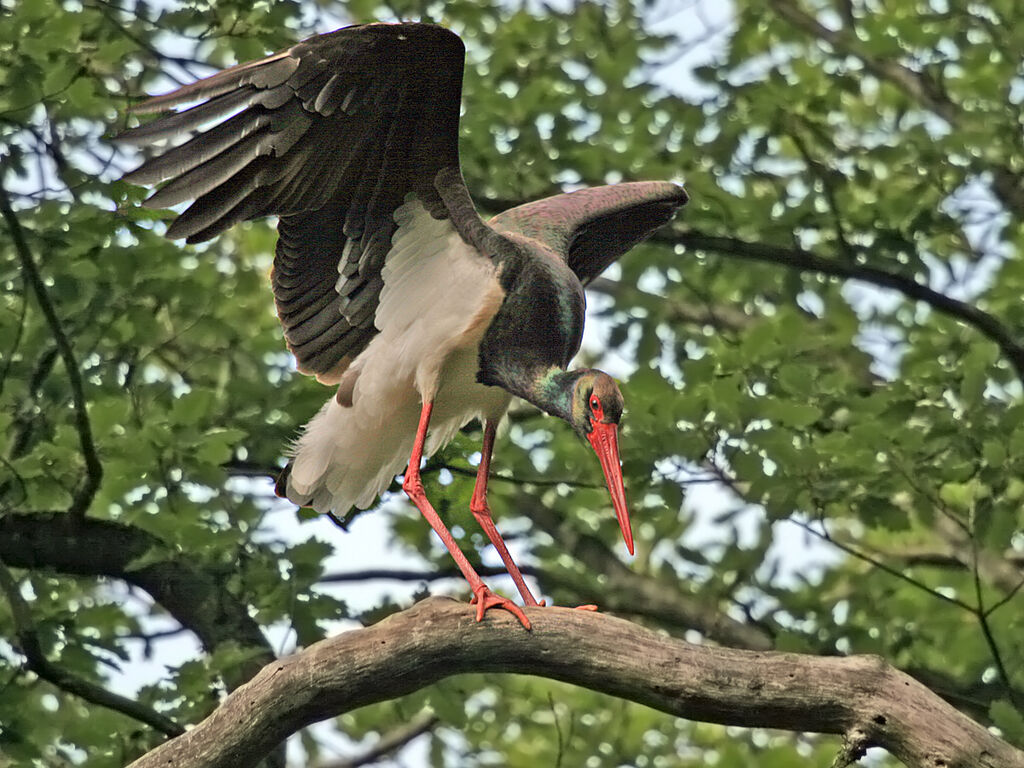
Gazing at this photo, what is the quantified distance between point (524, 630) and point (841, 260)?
16.6ft

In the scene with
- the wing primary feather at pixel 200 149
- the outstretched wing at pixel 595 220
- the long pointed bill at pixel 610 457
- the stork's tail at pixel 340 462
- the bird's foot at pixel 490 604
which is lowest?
the bird's foot at pixel 490 604

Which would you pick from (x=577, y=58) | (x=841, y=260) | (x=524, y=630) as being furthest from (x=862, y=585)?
(x=524, y=630)

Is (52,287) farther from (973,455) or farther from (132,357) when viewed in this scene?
(973,455)

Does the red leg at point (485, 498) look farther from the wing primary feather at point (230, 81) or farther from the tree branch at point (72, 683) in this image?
the wing primary feather at point (230, 81)

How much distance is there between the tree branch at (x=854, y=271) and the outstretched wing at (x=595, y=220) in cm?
181

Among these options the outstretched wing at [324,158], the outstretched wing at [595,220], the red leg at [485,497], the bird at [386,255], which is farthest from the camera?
the outstretched wing at [595,220]

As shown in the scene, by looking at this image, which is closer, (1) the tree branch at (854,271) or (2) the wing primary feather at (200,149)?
(2) the wing primary feather at (200,149)

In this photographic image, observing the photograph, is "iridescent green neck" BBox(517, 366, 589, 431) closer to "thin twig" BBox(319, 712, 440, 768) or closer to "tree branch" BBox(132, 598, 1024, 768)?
"tree branch" BBox(132, 598, 1024, 768)

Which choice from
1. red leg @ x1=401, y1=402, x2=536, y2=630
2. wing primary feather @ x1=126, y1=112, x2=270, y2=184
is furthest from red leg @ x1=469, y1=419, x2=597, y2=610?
wing primary feather @ x1=126, y1=112, x2=270, y2=184

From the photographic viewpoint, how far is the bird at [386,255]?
4.77m

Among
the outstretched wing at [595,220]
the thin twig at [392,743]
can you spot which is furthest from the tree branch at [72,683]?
the thin twig at [392,743]

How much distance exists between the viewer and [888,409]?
752 centimetres

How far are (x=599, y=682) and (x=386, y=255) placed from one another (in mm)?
1754

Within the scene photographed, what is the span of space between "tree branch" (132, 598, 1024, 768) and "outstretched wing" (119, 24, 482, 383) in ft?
4.28
